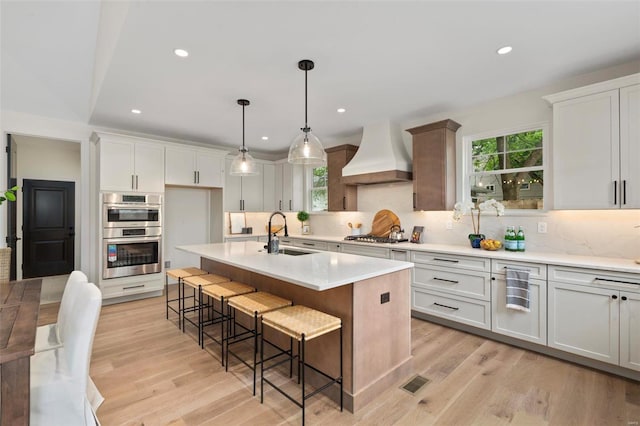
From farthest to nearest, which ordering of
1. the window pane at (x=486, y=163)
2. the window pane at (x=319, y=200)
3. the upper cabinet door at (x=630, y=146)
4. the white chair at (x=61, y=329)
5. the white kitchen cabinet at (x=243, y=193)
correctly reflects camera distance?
1. the window pane at (x=319, y=200)
2. the white kitchen cabinet at (x=243, y=193)
3. the window pane at (x=486, y=163)
4. the upper cabinet door at (x=630, y=146)
5. the white chair at (x=61, y=329)

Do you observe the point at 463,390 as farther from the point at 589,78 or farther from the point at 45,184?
the point at 45,184

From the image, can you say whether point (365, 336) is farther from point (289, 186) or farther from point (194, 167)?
point (289, 186)

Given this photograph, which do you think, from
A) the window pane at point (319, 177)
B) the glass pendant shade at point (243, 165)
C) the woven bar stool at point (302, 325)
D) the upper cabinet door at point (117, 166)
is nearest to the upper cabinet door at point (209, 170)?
the upper cabinet door at point (117, 166)

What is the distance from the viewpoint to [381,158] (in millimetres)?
4137

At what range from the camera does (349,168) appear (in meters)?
4.53

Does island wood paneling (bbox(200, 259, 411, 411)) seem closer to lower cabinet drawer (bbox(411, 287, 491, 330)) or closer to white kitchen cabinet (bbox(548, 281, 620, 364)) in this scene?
lower cabinet drawer (bbox(411, 287, 491, 330))

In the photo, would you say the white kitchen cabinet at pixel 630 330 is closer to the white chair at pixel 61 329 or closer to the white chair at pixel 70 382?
the white chair at pixel 70 382

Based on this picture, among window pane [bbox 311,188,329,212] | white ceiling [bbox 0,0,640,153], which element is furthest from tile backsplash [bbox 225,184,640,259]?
white ceiling [bbox 0,0,640,153]

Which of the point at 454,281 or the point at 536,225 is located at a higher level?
the point at 536,225

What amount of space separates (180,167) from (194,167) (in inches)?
8.9

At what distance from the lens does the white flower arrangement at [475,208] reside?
3316 mm

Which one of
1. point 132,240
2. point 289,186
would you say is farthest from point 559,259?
point 132,240

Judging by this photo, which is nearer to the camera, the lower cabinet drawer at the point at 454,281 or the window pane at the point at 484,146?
the lower cabinet drawer at the point at 454,281

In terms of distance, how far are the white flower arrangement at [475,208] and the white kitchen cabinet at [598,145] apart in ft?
1.71
